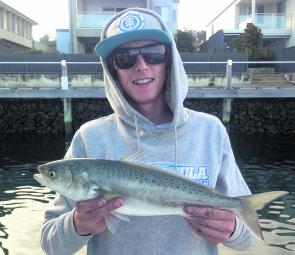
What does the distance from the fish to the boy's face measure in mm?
421

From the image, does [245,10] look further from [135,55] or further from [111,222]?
[111,222]

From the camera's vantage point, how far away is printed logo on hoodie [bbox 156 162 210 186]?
2621 mm

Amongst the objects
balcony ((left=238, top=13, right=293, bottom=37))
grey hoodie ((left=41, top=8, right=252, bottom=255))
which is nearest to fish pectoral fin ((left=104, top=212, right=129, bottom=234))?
grey hoodie ((left=41, top=8, right=252, bottom=255))

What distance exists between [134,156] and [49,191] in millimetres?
8813

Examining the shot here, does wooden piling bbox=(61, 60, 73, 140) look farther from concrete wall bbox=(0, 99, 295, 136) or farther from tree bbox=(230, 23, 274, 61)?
tree bbox=(230, 23, 274, 61)

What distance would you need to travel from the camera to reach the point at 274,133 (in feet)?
67.6

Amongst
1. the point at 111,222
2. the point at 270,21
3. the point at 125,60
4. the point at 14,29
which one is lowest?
the point at 111,222

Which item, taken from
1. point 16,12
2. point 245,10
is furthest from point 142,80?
point 16,12

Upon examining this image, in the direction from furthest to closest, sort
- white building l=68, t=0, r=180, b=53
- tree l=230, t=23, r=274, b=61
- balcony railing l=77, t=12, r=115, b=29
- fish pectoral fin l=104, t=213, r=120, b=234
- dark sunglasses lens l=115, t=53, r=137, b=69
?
1. white building l=68, t=0, r=180, b=53
2. balcony railing l=77, t=12, r=115, b=29
3. tree l=230, t=23, r=274, b=61
4. dark sunglasses lens l=115, t=53, r=137, b=69
5. fish pectoral fin l=104, t=213, r=120, b=234

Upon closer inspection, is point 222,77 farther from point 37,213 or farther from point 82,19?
point 82,19

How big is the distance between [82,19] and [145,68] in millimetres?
33692

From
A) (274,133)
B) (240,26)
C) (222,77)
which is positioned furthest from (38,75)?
(240,26)

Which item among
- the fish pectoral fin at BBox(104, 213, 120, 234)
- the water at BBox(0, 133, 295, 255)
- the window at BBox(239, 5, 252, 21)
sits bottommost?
the water at BBox(0, 133, 295, 255)

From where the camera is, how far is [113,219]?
2336 millimetres
